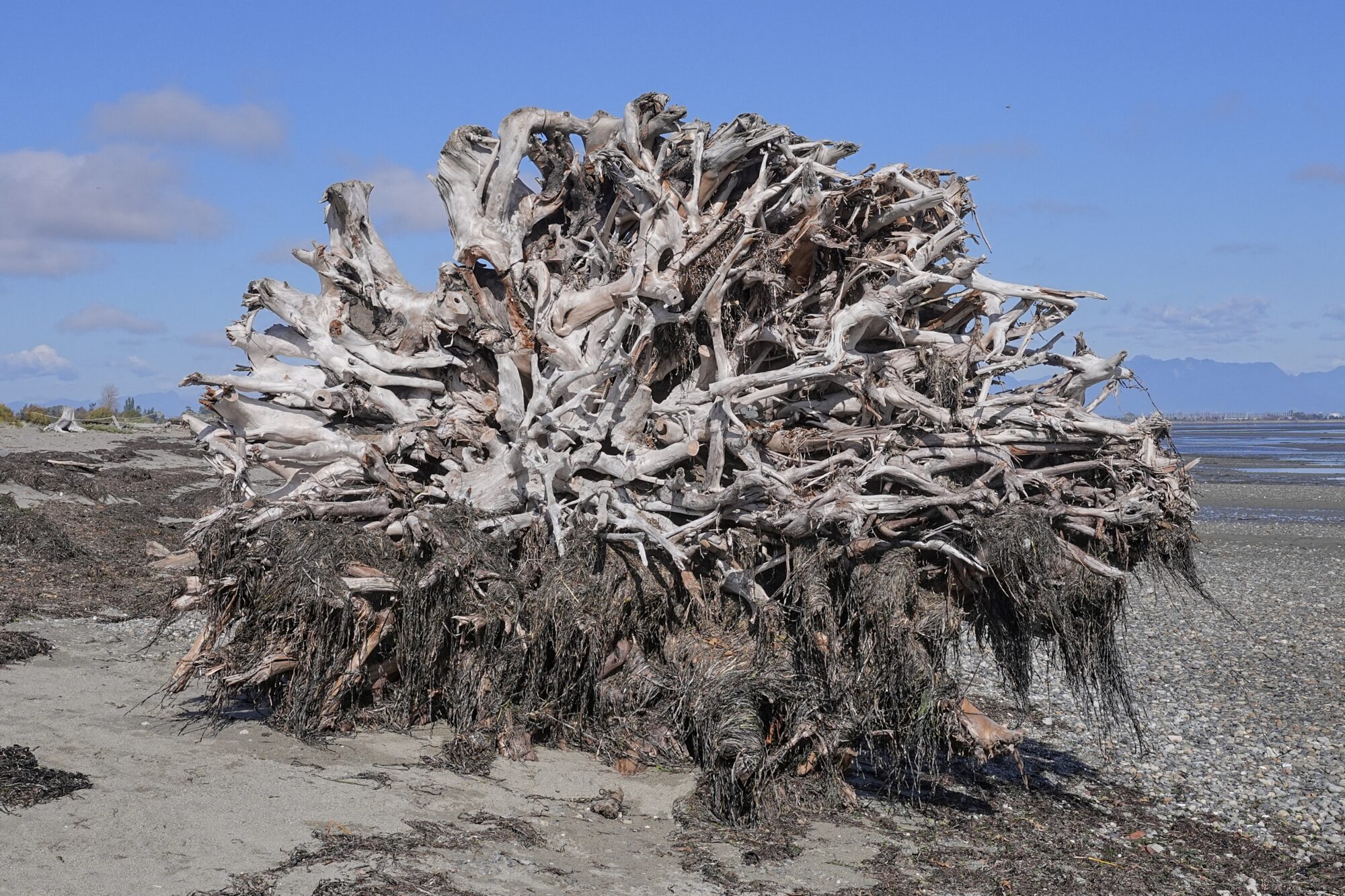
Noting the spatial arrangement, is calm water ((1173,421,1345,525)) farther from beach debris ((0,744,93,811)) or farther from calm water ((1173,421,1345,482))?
beach debris ((0,744,93,811))

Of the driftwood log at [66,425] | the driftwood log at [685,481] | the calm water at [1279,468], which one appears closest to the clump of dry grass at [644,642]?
the driftwood log at [685,481]

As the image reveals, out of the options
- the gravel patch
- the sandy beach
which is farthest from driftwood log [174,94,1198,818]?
the gravel patch

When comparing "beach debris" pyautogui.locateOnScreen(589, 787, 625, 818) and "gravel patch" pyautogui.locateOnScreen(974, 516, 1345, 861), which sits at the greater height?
"beach debris" pyautogui.locateOnScreen(589, 787, 625, 818)

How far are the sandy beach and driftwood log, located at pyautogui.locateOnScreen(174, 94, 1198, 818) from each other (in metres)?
0.45

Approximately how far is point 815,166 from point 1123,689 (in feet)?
14.1

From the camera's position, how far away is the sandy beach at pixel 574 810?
18.9 ft

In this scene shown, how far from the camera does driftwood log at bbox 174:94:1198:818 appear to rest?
7.47m

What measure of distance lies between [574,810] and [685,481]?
2424mm

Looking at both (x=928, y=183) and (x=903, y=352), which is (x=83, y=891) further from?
(x=928, y=183)

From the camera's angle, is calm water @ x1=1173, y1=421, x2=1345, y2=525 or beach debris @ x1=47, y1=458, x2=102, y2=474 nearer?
beach debris @ x1=47, y1=458, x2=102, y2=474

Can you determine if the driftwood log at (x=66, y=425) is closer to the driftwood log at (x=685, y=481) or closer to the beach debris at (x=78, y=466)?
the beach debris at (x=78, y=466)

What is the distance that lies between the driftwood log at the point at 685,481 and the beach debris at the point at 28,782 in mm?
1240

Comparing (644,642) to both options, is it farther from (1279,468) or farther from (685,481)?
(1279,468)

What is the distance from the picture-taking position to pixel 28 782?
607 centimetres
